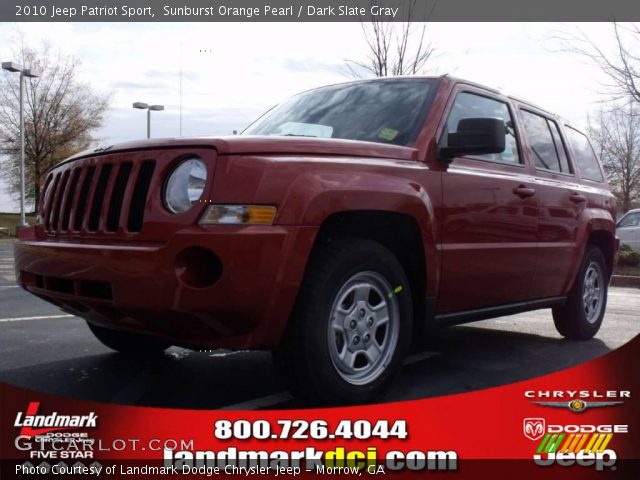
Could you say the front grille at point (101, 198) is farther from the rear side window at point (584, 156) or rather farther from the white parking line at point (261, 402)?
the rear side window at point (584, 156)

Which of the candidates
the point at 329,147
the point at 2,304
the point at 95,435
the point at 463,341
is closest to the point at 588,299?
the point at 463,341

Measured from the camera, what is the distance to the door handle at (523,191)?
159 inches

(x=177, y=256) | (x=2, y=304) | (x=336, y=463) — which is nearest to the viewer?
(x=336, y=463)

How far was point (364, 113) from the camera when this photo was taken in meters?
3.77

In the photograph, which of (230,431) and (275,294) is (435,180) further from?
(230,431)

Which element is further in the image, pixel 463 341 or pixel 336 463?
pixel 463 341

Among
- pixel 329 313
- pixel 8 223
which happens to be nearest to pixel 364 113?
pixel 329 313

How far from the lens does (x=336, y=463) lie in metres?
2.14

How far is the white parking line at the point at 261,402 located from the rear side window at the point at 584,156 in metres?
3.47

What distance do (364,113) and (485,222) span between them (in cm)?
97

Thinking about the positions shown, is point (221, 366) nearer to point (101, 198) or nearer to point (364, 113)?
point (101, 198)

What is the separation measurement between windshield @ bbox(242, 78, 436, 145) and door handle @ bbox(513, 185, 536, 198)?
2.83 ft

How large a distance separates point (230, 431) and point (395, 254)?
1441 mm

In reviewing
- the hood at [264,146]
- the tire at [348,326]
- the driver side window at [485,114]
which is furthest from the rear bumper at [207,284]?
the driver side window at [485,114]
